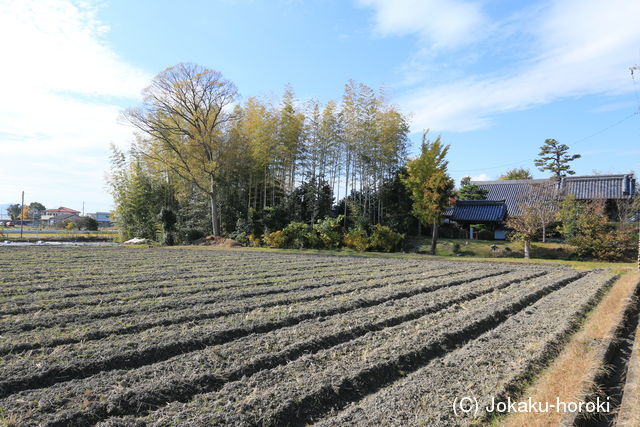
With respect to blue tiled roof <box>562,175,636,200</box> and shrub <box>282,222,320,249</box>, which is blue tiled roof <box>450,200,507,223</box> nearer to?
blue tiled roof <box>562,175,636,200</box>

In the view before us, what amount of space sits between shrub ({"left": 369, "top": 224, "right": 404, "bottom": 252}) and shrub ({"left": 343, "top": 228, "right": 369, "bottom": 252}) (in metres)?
0.28

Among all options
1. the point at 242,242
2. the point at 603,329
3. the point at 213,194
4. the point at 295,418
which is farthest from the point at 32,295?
the point at 213,194

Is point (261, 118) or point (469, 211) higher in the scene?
point (261, 118)

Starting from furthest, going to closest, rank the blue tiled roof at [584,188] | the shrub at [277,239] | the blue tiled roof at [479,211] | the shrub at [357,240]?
the blue tiled roof at [479,211], the blue tiled roof at [584,188], the shrub at [277,239], the shrub at [357,240]

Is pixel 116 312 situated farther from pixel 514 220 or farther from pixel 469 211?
pixel 469 211

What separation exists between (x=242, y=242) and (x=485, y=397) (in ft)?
59.2

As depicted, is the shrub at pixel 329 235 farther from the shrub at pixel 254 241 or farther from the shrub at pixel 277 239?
the shrub at pixel 254 241

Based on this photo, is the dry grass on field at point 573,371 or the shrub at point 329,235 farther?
the shrub at point 329,235

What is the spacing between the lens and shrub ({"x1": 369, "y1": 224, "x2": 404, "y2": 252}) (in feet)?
57.6

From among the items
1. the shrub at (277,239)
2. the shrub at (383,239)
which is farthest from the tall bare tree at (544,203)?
the shrub at (277,239)

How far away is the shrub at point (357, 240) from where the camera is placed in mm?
17453

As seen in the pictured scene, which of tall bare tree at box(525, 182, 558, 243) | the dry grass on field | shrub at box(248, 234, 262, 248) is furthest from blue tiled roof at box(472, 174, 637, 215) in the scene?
the dry grass on field

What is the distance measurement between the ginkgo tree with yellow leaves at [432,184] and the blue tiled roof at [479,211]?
4.84m

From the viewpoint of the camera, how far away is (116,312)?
5.25m
